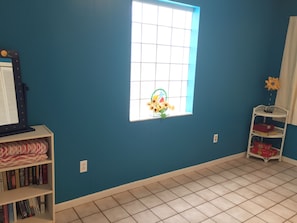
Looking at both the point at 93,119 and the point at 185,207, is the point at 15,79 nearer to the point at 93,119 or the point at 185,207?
the point at 93,119

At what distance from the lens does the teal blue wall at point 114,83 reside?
1977 mm

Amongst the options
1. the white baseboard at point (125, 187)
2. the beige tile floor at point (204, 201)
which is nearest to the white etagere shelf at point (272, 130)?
the beige tile floor at point (204, 201)

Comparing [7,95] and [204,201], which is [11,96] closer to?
[7,95]

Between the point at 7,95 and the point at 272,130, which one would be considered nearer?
the point at 7,95

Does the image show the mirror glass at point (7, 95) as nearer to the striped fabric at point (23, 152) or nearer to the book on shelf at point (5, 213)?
the striped fabric at point (23, 152)

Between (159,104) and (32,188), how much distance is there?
57.9 inches

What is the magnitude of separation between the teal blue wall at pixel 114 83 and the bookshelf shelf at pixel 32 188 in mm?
240

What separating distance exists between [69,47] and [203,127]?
1925 mm

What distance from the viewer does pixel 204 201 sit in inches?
100

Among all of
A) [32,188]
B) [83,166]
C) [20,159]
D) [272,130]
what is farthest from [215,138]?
[20,159]

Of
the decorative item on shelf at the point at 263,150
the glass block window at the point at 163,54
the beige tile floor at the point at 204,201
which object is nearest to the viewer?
the beige tile floor at the point at 204,201

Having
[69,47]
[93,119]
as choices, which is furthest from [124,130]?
[69,47]

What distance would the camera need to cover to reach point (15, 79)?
1791 millimetres

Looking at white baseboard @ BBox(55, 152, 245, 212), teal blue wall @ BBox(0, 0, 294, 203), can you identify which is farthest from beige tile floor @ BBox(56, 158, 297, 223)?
teal blue wall @ BBox(0, 0, 294, 203)
